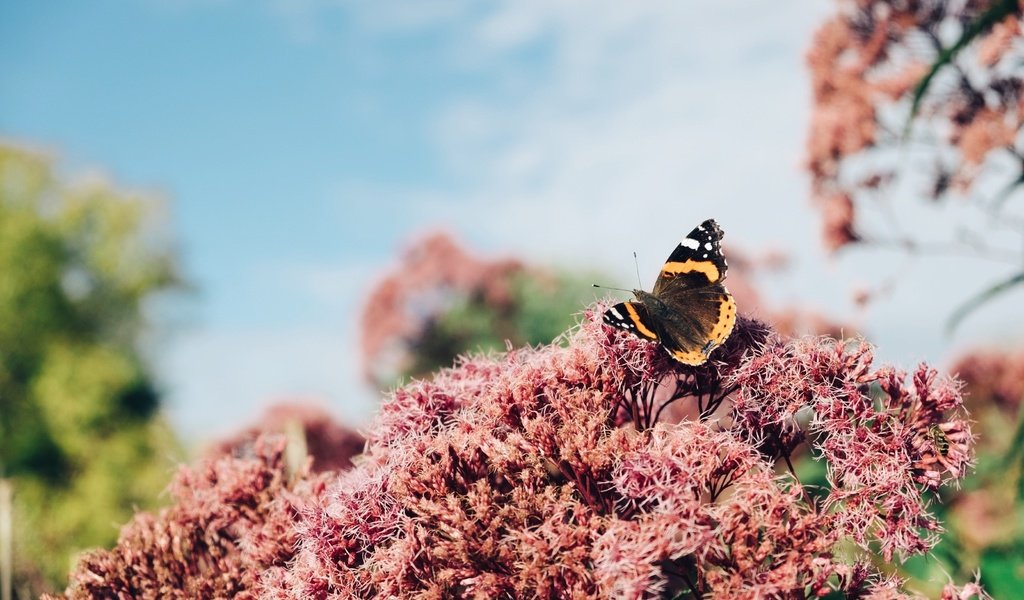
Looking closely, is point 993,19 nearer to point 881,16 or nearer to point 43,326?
point 881,16

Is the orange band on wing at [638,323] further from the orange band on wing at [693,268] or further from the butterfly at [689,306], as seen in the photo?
the orange band on wing at [693,268]

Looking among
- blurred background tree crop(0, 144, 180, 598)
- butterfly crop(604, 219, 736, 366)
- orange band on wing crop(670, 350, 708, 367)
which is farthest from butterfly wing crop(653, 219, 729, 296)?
blurred background tree crop(0, 144, 180, 598)

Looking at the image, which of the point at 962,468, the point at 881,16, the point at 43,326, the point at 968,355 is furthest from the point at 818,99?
the point at 43,326

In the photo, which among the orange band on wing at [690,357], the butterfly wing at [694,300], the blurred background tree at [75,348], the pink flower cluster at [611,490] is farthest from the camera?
the blurred background tree at [75,348]

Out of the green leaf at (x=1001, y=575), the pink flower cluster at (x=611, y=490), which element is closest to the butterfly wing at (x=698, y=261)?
the pink flower cluster at (x=611, y=490)

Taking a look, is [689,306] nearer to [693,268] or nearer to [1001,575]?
[693,268]

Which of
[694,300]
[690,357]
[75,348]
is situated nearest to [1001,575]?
[694,300]

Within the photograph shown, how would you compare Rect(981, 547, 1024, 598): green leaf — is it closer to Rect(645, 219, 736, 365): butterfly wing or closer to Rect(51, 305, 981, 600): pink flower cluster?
Rect(51, 305, 981, 600): pink flower cluster

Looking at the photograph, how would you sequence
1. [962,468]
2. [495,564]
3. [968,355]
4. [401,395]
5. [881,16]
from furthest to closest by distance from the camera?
[968,355], [881,16], [401,395], [962,468], [495,564]
